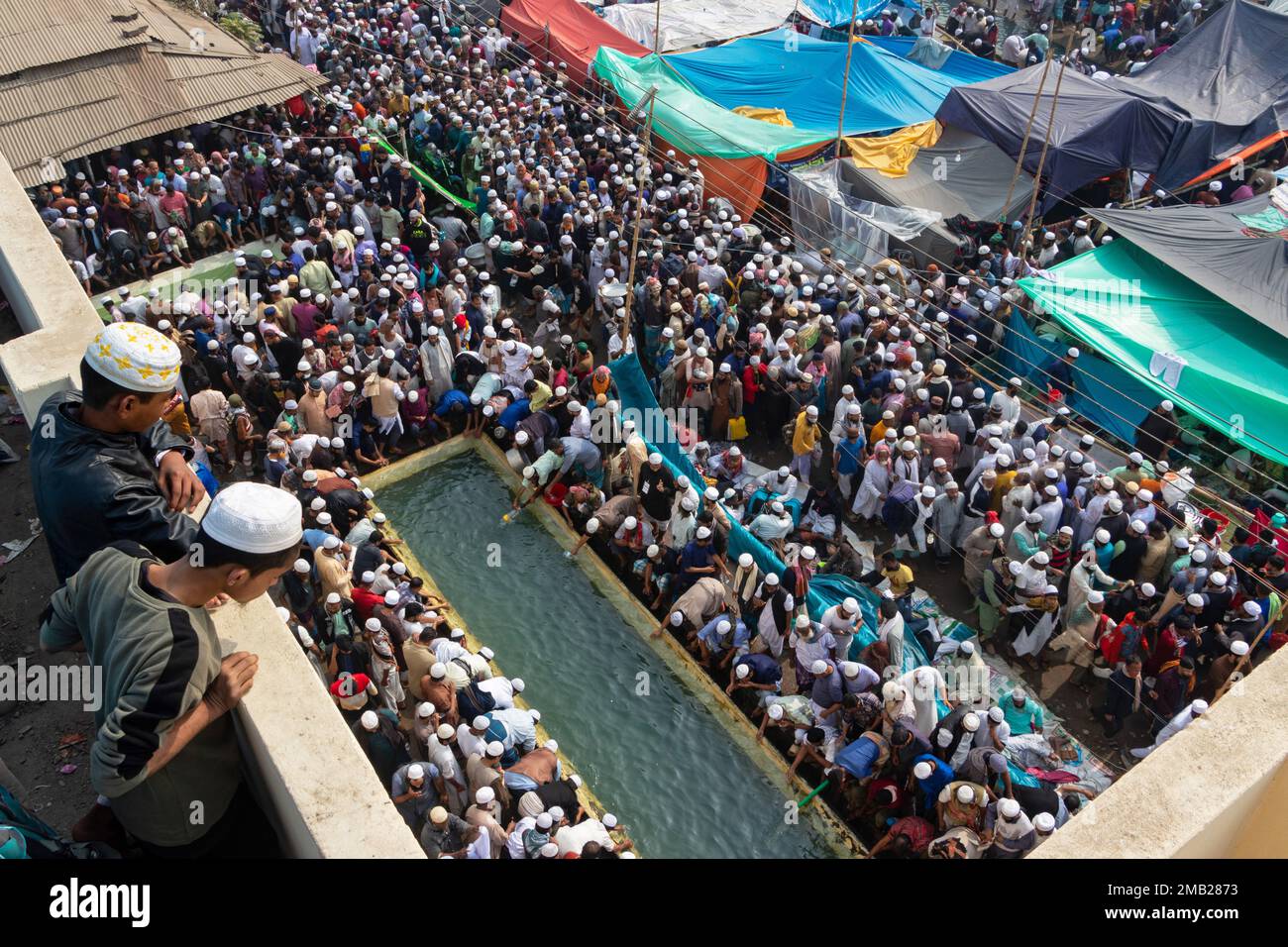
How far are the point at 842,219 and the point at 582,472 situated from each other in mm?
5441

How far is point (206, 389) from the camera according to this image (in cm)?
1071

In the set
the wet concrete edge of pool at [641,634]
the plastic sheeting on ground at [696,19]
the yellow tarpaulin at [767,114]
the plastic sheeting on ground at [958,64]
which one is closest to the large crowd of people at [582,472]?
the wet concrete edge of pool at [641,634]

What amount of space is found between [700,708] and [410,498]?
12.4ft

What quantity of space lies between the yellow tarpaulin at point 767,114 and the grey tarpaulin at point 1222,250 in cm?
471

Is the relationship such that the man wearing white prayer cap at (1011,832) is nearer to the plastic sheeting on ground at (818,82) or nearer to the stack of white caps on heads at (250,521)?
the stack of white caps on heads at (250,521)

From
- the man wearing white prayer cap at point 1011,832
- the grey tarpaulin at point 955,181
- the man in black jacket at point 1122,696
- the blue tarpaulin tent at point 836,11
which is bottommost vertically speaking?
the man in black jacket at point 1122,696

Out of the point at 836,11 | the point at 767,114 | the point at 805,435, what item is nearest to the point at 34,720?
the point at 805,435

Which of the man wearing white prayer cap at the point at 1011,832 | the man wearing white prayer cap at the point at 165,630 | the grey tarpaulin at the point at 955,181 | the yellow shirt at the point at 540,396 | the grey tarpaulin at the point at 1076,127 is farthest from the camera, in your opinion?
the grey tarpaulin at the point at 955,181

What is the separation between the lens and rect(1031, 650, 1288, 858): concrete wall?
380cm

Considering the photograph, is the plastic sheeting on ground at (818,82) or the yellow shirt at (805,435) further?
the plastic sheeting on ground at (818,82)

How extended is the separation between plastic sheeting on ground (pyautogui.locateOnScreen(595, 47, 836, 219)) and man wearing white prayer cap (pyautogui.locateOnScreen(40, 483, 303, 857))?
1211cm

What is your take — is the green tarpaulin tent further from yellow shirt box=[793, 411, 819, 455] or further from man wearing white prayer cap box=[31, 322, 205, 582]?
man wearing white prayer cap box=[31, 322, 205, 582]

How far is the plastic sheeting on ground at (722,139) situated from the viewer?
47.5ft

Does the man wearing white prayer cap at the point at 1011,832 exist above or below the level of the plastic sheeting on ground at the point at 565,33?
below
